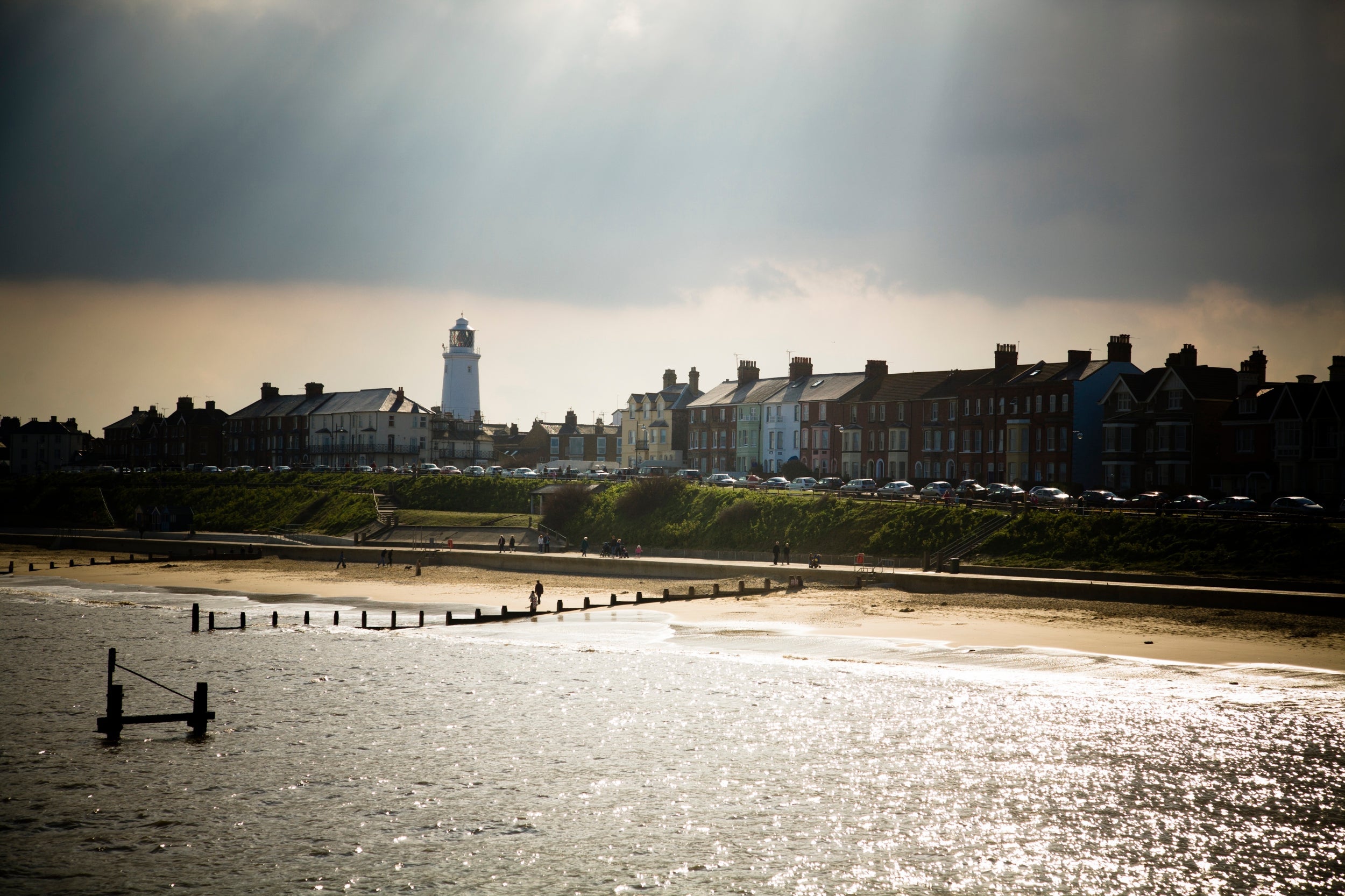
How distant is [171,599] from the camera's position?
58.8 m

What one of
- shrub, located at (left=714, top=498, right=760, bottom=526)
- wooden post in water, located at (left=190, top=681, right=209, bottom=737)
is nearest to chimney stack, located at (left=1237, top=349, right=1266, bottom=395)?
shrub, located at (left=714, top=498, right=760, bottom=526)

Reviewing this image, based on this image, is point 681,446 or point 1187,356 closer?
point 1187,356

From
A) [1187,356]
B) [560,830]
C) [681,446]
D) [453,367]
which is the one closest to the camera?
[560,830]

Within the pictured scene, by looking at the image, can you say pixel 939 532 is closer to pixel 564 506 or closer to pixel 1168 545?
pixel 1168 545

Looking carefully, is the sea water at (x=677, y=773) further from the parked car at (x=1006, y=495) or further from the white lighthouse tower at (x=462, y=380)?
the white lighthouse tower at (x=462, y=380)

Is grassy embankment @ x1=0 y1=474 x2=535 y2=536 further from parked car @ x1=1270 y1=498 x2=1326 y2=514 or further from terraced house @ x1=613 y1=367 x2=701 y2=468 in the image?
parked car @ x1=1270 y1=498 x2=1326 y2=514

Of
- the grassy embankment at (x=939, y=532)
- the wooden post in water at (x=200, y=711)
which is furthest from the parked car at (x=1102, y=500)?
the wooden post in water at (x=200, y=711)

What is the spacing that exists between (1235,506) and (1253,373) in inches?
896

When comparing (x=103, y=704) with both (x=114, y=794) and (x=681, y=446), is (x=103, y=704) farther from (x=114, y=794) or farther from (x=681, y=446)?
(x=681, y=446)

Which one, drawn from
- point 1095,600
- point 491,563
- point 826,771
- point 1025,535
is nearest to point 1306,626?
point 1095,600

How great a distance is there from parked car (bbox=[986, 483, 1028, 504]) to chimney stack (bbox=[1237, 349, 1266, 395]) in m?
22.0

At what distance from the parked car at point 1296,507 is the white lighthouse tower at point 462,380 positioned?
105 meters

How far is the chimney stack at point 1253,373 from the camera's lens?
7950 centimetres

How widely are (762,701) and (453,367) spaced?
120845 mm
